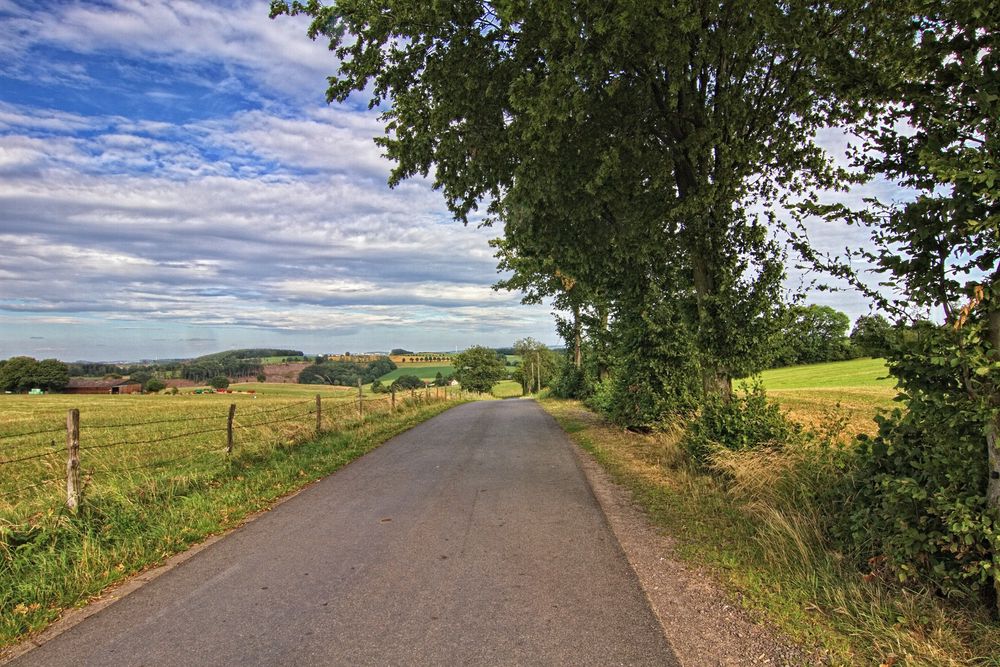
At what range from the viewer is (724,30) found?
766cm

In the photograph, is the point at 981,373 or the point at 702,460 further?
the point at 702,460

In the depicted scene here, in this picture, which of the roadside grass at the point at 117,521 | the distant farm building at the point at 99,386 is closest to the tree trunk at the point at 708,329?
the roadside grass at the point at 117,521

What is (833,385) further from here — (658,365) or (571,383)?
(658,365)

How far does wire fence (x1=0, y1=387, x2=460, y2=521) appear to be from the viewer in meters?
6.71

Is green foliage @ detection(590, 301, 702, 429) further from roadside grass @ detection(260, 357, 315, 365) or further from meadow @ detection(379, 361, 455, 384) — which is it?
meadow @ detection(379, 361, 455, 384)

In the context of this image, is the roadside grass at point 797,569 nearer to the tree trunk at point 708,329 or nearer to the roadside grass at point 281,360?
the tree trunk at point 708,329

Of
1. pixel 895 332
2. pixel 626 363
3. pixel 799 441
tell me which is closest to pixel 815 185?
pixel 799 441

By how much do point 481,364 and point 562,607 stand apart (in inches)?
3789

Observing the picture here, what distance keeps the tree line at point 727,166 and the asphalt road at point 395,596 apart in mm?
2182

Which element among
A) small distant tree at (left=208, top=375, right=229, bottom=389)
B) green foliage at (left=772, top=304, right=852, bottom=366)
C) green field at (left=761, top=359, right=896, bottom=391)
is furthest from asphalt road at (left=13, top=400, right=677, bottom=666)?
small distant tree at (left=208, top=375, right=229, bottom=389)

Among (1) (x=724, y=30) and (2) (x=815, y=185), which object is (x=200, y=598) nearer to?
(1) (x=724, y=30)

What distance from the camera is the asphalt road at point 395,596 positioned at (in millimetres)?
3557

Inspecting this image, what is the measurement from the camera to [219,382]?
69625 mm

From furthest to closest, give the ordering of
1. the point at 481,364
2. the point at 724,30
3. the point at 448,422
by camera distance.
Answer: the point at 481,364 → the point at 448,422 → the point at 724,30
